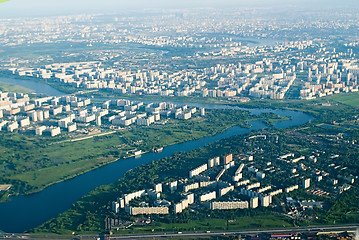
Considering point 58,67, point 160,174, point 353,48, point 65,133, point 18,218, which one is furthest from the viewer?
point 353,48

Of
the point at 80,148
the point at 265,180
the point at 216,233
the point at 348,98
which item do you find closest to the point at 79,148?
the point at 80,148

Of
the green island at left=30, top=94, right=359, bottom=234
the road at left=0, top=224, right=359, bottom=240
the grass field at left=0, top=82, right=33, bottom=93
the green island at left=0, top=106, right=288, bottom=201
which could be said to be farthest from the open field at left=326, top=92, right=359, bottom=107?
the grass field at left=0, top=82, right=33, bottom=93

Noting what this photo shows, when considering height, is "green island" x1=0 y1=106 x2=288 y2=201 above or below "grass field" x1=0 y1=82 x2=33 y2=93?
below

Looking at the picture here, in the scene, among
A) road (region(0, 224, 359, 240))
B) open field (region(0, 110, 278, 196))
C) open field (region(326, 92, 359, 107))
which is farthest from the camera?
open field (region(326, 92, 359, 107))

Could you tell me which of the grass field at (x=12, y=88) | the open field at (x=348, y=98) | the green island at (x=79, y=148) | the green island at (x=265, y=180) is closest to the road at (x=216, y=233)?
the green island at (x=265, y=180)

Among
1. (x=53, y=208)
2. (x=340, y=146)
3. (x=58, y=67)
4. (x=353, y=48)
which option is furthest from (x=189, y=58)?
(x=53, y=208)

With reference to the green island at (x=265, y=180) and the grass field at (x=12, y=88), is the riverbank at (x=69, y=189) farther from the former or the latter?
the grass field at (x=12, y=88)

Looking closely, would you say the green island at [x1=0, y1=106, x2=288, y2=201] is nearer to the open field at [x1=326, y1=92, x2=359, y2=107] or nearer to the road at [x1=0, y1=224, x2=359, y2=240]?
the road at [x1=0, y1=224, x2=359, y2=240]

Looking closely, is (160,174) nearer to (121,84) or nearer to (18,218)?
(18,218)
